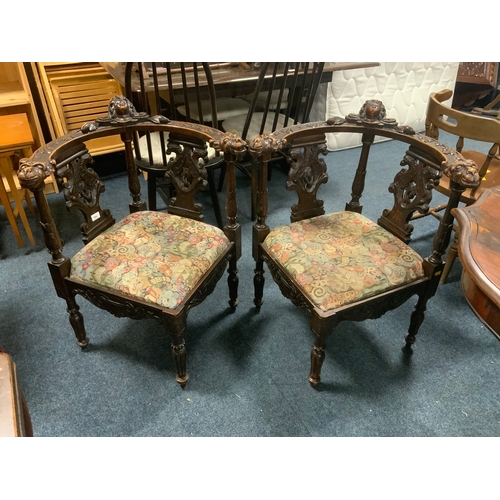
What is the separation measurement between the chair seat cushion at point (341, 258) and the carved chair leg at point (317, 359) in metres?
0.14

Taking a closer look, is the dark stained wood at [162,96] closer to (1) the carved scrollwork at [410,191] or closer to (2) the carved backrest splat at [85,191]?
(2) the carved backrest splat at [85,191]

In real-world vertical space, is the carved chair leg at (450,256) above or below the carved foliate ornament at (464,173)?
below

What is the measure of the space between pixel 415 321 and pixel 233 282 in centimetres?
69

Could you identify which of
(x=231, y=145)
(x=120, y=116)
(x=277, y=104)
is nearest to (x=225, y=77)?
(x=277, y=104)

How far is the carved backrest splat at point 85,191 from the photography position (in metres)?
1.22

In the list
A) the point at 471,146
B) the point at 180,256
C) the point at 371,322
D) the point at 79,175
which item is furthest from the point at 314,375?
the point at 471,146

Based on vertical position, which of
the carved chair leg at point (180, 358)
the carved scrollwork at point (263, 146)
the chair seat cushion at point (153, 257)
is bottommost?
the carved chair leg at point (180, 358)

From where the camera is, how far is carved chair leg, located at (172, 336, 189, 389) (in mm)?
1242

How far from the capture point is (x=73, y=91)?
2328 millimetres

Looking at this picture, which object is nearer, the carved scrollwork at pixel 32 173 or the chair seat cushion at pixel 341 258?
the carved scrollwork at pixel 32 173

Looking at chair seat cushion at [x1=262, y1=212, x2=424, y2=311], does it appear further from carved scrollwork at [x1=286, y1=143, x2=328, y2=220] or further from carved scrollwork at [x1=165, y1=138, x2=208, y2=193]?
carved scrollwork at [x1=165, y1=138, x2=208, y2=193]

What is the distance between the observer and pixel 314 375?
134cm

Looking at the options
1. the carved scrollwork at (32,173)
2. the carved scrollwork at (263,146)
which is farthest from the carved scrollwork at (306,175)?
the carved scrollwork at (32,173)

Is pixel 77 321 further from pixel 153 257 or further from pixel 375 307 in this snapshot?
pixel 375 307
